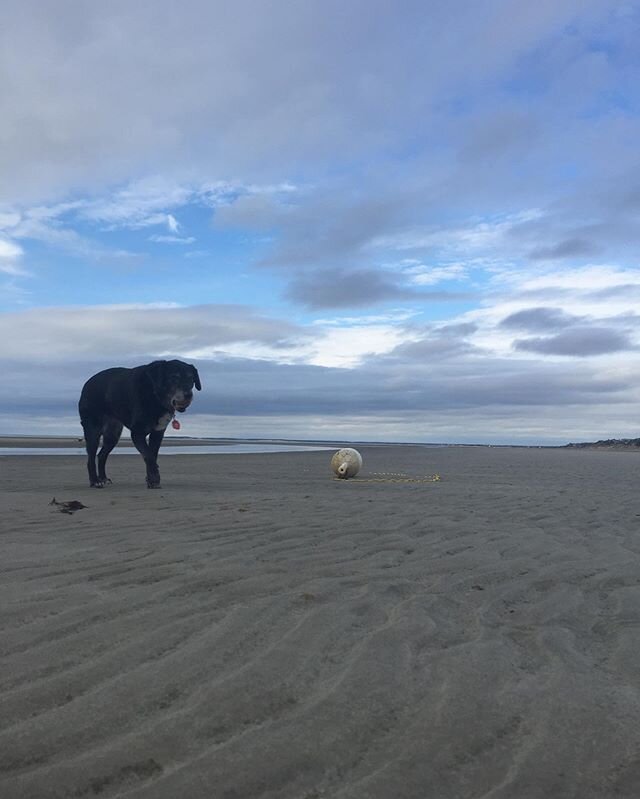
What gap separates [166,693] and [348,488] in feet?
33.0

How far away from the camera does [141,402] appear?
41.4ft

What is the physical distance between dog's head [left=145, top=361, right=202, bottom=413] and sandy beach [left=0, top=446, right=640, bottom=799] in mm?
5436

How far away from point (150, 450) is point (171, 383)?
1.22m

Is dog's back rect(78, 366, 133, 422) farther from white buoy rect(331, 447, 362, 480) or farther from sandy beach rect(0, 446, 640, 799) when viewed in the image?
sandy beach rect(0, 446, 640, 799)

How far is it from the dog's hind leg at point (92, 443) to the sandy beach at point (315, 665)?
5479 millimetres

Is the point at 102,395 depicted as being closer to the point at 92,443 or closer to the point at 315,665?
the point at 92,443

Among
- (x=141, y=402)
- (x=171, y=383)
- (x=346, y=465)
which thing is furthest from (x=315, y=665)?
(x=346, y=465)

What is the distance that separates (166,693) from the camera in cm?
316

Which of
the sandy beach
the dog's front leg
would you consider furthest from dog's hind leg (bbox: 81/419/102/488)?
the sandy beach

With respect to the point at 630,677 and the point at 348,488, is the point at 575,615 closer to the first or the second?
the point at 630,677

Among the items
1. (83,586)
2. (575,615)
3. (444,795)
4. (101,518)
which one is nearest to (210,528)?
(101,518)

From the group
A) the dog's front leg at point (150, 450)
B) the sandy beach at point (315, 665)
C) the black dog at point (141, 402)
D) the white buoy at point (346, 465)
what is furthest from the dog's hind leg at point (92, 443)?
the sandy beach at point (315, 665)

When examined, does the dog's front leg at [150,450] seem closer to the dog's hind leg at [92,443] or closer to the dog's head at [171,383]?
the dog's head at [171,383]

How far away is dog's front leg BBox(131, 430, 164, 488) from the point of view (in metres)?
12.4
